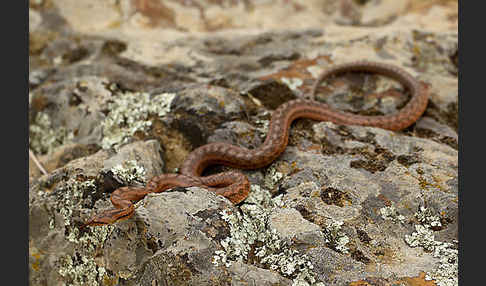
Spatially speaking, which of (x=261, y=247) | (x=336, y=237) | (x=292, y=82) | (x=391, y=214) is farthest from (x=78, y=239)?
(x=292, y=82)

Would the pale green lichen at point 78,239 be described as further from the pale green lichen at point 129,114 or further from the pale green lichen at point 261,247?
the pale green lichen at point 261,247

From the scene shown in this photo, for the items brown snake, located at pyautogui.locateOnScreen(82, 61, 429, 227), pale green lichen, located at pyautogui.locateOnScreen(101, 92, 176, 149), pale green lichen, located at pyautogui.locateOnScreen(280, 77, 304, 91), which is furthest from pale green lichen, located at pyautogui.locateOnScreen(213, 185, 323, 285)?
pale green lichen, located at pyautogui.locateOnScreen(280, 77, 304, 91)

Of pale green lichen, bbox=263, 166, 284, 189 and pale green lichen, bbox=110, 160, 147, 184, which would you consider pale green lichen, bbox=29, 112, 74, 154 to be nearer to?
pale green lichen, bbox=110, 160, 147, 184

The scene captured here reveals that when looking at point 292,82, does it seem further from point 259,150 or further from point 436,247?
point 436,247

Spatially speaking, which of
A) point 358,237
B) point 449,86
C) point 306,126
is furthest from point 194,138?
point 449,86

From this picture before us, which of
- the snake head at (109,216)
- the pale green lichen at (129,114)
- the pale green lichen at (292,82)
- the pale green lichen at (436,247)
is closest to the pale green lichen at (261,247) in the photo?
the snake head at (109,216)

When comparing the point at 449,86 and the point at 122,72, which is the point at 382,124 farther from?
the point at 122,72
